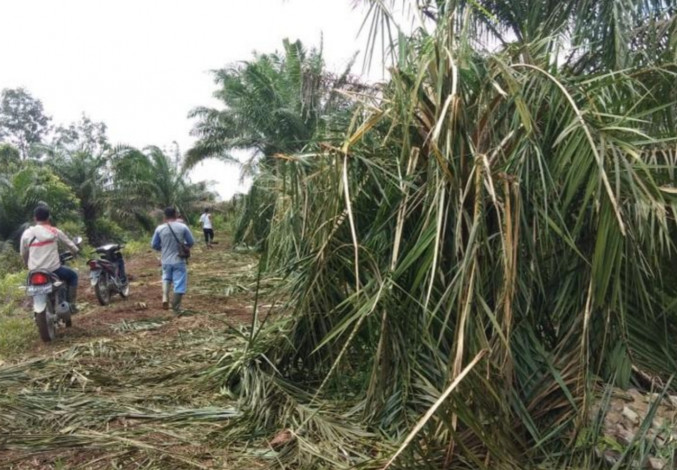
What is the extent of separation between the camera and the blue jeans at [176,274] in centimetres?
729

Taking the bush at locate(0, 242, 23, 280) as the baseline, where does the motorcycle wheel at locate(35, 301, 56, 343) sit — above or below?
above

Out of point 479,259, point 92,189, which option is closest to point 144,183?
point 92,189

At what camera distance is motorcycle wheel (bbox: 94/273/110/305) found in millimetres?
8180

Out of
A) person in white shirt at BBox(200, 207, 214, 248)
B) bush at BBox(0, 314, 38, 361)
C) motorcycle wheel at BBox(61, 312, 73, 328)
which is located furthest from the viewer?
person in white shirt at BBox(200, 207, 214, 248)

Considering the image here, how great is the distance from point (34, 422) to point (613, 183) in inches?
154

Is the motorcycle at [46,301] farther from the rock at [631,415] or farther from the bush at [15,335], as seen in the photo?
the rock at [631,415]

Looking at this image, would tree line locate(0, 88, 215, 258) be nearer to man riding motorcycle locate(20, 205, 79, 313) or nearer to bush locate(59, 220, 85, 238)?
bush locate(59, 220, 85, 238)

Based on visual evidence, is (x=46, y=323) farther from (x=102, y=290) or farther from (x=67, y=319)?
(x=102, y=290)

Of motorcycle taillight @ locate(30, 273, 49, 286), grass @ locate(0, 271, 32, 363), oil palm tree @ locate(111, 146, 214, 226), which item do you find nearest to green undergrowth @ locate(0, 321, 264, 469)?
grass @ locate(0, 271, 32, 363)

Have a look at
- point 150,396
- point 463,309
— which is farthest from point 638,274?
point 150,396

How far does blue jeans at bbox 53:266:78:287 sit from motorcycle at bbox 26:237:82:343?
0.54 ft

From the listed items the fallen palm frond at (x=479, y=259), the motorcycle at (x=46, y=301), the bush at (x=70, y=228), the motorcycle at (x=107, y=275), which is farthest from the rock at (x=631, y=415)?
the bush at (x=70, y=228)

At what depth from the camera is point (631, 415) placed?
115 inches

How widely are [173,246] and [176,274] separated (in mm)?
372
